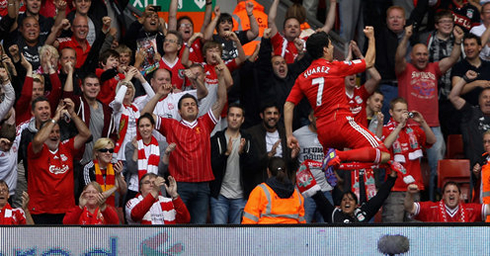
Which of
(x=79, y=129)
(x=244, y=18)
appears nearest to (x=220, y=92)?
(x=79, y=129)

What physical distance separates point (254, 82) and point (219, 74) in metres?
0.88

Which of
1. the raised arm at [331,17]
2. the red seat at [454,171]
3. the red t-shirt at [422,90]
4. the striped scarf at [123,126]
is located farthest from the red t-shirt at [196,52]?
the red seat at [454,171]

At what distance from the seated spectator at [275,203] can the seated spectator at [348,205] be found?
1.11 feet

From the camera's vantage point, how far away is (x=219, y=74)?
44.7ft

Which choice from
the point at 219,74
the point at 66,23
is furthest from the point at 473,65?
the point at 66,23

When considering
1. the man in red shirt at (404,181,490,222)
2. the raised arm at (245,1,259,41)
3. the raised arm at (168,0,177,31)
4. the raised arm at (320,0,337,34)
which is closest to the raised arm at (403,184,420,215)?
the man in red shirt at (404,181,490,222)

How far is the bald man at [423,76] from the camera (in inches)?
573

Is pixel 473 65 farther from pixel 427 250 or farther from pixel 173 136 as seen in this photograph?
pixel 427 250

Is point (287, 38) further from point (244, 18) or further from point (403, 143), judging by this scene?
point (403, 143)

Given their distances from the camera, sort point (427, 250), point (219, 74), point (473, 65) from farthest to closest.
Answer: point (473, 65)
point (219, 74)
point (427, 250)

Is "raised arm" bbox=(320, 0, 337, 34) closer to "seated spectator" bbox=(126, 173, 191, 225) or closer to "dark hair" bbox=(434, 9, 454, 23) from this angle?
"dark hair" bbox=(434, 9, 454, 23)

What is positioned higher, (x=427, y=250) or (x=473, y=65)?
(x=473, y=65)

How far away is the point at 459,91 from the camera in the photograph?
14766 millimetres

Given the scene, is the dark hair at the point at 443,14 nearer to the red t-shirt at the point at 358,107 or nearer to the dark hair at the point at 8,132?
the red t-shirt at the point at 358,107
